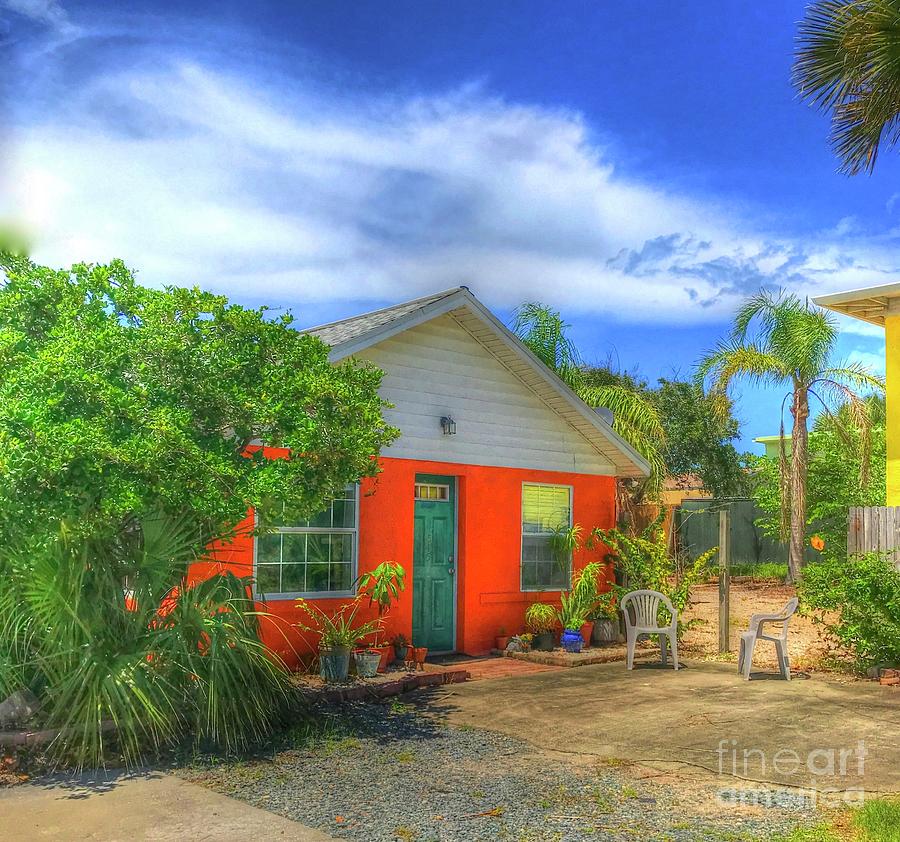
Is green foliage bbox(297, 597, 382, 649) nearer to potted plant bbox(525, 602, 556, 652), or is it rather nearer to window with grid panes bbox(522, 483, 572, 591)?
potted plant bbox(525, 602, 556, 652)

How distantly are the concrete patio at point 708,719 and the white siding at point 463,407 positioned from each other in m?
2.95

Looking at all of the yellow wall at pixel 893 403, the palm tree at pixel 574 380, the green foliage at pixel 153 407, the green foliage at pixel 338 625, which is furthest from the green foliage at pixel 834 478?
the green foliage at pixel 153 407

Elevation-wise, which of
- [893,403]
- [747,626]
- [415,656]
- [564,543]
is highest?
[893,403]

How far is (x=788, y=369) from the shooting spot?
18.2 m

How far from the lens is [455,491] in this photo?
459 inches

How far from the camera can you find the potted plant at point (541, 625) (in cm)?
1166

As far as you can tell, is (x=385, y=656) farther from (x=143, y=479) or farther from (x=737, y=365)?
(x=737, y=365)

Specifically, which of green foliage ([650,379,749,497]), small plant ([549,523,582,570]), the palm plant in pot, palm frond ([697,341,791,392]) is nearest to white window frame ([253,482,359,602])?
small plant ([549,523,582,570])

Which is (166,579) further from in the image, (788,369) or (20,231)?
(788,369)

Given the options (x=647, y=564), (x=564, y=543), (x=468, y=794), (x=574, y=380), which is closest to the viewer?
(x=468, y=794)

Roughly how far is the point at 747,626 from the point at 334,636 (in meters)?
8.02

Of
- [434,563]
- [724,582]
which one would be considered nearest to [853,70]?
[724,582]

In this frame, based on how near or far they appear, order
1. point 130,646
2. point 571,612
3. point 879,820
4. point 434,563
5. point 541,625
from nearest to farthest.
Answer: point 879,820, point 130,646, point 434,563, point 541,625, point 571,612

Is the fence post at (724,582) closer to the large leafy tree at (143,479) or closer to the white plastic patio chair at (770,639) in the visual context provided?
the white plastic patio chair at (770,639)
